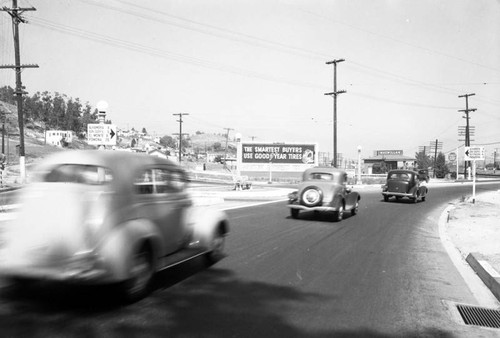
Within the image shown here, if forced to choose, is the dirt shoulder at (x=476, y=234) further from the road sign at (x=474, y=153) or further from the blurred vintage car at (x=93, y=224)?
the road sign at (x=474, y=153)

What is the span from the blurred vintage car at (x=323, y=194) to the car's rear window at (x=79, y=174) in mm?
9708

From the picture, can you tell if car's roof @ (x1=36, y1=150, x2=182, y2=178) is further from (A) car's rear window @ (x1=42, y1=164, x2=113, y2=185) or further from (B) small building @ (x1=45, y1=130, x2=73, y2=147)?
(B) small building @ (x1=45, y1=130, x2=73, y2=147)

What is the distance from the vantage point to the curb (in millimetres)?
6336

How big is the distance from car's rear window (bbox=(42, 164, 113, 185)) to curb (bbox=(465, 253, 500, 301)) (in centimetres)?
558

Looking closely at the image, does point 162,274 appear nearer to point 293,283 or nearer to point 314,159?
point 293,283

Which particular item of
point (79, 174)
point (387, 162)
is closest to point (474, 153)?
point (79, 174)

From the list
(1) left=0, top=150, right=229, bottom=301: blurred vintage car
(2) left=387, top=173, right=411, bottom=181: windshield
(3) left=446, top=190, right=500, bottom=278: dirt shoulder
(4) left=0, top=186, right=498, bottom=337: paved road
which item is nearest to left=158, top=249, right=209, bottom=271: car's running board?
(1) left=0, top=150, right=229, bottom=301: blurred vintage car

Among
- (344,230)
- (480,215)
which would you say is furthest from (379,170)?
(344,230)

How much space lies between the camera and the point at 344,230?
12461mm

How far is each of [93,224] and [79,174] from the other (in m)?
0.82

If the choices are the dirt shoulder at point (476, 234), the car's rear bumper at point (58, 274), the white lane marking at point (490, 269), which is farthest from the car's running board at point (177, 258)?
the dirt shoulder at point (476, 234)

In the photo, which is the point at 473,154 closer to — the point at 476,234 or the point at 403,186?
the point at 403,186

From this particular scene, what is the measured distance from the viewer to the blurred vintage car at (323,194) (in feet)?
47.0

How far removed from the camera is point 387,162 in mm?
105188
